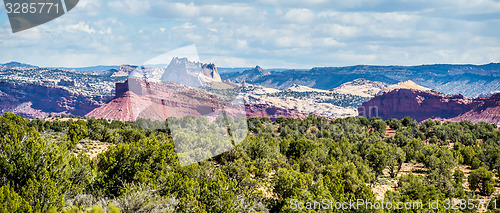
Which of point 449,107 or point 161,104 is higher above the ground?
point 161,104

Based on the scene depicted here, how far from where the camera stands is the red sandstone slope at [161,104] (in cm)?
14212

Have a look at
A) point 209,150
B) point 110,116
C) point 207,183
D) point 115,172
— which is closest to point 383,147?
point 209,150

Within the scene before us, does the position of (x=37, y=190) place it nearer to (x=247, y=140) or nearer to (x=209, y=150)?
(x=209, y=150)

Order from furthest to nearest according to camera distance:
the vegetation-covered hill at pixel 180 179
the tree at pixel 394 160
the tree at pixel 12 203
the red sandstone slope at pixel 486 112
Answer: the red sandstone slope at pixel 486 112, the tree at pixel 394 160, the vegetation-covered hill at pixel 180 179, the tree at pixel 12 203

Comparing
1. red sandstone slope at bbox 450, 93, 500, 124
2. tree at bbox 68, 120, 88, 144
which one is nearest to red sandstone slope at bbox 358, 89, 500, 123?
red sandstone slope at bbox 450, 93, 500, 124

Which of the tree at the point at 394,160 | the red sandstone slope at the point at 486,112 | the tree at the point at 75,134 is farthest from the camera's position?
the red sandstone slope at the point at 486,112

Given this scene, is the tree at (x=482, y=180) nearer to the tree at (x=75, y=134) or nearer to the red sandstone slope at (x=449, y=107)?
the tree at (x=75, y=134)

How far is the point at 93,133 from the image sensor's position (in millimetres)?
57812

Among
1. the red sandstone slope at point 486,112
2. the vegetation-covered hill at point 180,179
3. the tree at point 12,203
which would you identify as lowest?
the red sandstone slope at point 486,112

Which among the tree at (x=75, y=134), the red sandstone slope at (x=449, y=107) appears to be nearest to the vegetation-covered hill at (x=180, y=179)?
the tree at (x=75, y=134)

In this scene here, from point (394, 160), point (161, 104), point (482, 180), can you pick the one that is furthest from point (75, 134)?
point (161, 104)

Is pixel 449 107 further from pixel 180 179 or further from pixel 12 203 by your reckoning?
pixel 12 203

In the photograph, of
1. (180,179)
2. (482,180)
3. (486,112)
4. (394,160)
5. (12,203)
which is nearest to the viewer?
A: (12,203)

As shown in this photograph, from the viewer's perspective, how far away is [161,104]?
134000mm
